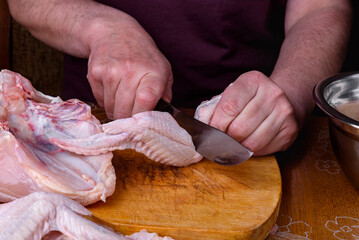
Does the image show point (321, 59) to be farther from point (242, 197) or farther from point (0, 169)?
point (0, 169)

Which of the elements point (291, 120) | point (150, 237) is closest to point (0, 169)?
point (150, 237)

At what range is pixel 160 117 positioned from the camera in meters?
1.35

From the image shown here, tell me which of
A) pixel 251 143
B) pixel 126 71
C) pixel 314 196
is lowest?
pixel 314 196

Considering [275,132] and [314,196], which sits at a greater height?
[275,132]

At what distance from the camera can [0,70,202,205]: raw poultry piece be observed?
3.90 ft

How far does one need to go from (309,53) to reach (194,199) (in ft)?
2.51

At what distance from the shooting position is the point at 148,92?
143 cm

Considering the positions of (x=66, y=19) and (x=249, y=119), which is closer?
(x=249, y=119)

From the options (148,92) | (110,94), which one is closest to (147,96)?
(148,92)

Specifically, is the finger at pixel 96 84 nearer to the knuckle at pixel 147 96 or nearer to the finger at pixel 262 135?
the knuckle at pixel 147 96

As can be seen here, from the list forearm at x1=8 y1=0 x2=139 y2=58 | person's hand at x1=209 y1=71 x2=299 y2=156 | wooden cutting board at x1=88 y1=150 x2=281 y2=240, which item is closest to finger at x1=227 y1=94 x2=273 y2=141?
person's hand at x1=209 y1=71 x2=299 y2=156

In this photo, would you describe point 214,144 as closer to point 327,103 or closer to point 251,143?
point 251,143

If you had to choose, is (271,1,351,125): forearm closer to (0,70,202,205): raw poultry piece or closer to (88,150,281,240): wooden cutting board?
(88,150,281,240): wooden cutting board

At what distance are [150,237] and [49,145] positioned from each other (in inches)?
14.6
